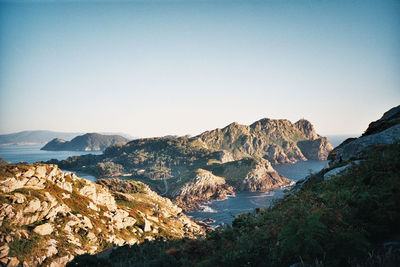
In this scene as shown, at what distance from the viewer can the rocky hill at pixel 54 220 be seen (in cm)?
2938

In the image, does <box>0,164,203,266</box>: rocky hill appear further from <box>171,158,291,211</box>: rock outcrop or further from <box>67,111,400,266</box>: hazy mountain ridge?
<box>171,158,291,211</box>: rock outcrop

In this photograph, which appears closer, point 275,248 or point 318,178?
point 275,248

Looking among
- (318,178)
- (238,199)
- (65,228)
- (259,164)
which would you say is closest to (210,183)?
(238,199)

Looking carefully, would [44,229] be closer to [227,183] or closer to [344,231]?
[344,231]

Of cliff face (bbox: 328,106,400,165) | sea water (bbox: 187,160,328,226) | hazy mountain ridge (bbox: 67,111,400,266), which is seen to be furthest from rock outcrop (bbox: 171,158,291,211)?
hazy mountain ridge (bbox: 67,111,400,266)

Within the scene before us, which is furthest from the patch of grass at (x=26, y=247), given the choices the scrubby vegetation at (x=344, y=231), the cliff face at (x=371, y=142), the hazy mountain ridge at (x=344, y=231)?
the cliff face at (x=371, y=142)

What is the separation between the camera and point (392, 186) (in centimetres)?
709

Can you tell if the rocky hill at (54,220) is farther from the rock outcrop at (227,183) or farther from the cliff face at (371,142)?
the rock outcrop at (227,183)

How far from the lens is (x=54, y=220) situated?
121 feet

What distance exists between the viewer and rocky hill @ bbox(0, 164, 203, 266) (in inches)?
1156

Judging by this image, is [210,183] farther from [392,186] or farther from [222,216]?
[392,186]

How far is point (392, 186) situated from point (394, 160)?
253 cm

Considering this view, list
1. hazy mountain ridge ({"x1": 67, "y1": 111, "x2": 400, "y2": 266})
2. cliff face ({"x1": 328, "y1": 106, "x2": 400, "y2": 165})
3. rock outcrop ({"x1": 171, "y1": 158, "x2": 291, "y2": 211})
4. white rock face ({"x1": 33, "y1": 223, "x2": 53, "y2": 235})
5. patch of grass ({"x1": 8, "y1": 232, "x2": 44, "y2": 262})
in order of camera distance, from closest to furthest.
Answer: hazy mountain ridge ({"x1": 67, "y1": 111, "x2": 400, "y2": 266}) < cliff face ({"x1": 328, "y1": 106, "x2": 400, "y2": 165}) < patch of grass ({"x1": 8, "y1": 232, "x2": 44, "y2": 262}) < white rock face ({"x1": 33, "y1": 223, "x2": 53, "y2": 235}) < rock outcrop ({"x1": 171, "y1": 158, "x2": 291, "y2": 211})

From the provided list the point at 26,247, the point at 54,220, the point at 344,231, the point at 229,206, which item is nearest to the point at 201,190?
the point at 229,206
